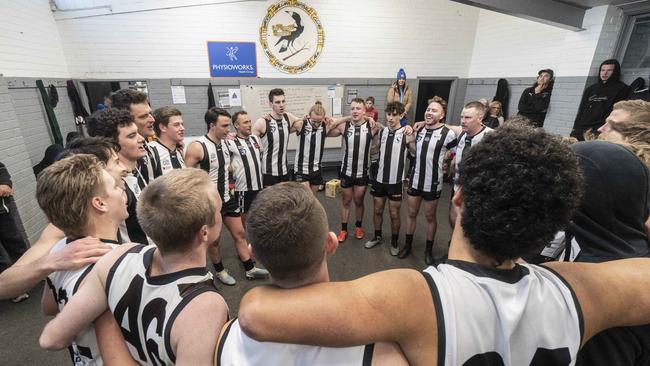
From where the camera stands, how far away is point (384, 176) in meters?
3.42

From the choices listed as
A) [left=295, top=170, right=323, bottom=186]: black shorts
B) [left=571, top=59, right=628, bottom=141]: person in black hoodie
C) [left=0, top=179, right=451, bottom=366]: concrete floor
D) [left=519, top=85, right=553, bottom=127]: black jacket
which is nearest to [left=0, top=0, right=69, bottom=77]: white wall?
[left=0, top=179, right=451, bottom=366]: concrete floor

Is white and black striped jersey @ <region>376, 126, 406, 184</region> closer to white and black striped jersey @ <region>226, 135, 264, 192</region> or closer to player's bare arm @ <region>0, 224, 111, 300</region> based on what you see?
white and black striped jersey @ <region>226, 135, 264, 192</region>

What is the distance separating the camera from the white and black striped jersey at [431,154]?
315cm

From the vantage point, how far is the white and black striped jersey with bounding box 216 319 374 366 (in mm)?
653

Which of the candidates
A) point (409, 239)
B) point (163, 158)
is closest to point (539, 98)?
point (409, 239)

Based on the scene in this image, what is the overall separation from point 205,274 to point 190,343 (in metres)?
0.24

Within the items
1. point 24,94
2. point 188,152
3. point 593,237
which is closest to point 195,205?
point 593,237

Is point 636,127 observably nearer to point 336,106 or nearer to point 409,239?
point 409,239

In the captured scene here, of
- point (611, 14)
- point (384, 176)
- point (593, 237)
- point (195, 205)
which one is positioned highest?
point (611, 14)

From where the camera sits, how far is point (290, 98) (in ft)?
19.4

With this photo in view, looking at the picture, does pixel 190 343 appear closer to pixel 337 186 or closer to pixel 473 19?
pixel 337 186

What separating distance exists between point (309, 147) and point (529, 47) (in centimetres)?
490

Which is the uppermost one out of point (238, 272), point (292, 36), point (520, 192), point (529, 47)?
point (292, 36)

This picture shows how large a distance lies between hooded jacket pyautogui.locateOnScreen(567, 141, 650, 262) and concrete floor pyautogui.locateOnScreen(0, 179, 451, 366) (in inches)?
90.5
